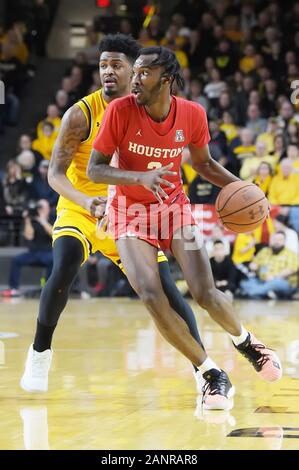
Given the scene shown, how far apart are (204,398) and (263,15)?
12.9 meters

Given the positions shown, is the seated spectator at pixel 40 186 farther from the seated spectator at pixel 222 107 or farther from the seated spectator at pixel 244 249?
the seated spectator at pixel 244 249

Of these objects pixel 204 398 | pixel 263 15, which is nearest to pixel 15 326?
pixel 204 398

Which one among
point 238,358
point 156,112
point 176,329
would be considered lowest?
point 238,358

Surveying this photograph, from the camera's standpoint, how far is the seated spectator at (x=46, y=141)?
15.8m

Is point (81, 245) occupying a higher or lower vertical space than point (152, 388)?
higher

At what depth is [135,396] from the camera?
6.12 meters

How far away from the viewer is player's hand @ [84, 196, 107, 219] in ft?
18.5

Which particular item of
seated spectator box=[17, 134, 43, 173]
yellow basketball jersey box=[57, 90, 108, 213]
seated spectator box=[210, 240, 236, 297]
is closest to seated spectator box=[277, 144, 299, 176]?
seated spectator box=[210, 240, 236, 297]

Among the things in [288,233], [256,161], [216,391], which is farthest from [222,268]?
[216,391]

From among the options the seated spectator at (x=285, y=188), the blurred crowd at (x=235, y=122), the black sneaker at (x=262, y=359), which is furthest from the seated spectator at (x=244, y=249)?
the black sneaker at (x=262, y=359)

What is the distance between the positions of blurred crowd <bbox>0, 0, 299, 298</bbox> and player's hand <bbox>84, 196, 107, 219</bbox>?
6748 millimetres

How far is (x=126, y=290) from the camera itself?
44.8 feet

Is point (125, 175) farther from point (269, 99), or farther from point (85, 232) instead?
point (269, 99)
